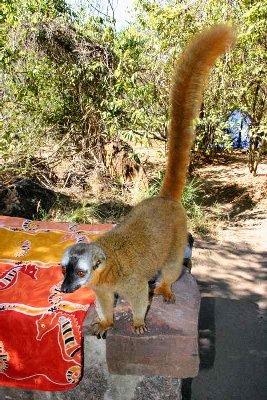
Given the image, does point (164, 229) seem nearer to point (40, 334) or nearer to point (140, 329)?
point (140, 329)

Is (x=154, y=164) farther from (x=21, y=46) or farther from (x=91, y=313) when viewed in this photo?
(x=91, y=313)

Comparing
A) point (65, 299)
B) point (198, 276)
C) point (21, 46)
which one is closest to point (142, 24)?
point (21, 46)

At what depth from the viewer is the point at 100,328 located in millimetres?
2725

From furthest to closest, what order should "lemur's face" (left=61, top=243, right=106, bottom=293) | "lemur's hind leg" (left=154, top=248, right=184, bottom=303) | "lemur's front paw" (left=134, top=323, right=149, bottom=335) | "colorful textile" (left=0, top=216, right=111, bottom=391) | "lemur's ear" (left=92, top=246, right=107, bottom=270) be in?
"lemur's hind leg" (left=154, top=248, right=184, bottom=303) → "colorful textile" (left=0, top=216, right=111, bottom=391) → "lemur's front paw" (left=134, top=323, right=149, bottom=335) → "lemur's ear" (left=92, top=246, right=107, bottom=270) → "lemur's face" (left=61, top=243, right=106, bottom=293)

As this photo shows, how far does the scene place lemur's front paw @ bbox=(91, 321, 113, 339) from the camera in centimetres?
271

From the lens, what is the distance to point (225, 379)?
374 centimetres

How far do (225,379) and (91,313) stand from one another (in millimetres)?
1746

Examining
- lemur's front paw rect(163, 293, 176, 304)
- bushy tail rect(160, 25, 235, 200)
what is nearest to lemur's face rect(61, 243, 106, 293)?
lemur's front paw rect(163, 293, 176, 304)

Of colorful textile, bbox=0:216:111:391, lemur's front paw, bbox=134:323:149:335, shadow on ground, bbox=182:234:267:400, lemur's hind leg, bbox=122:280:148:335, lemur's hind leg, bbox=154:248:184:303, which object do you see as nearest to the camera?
lemur's hind leg, bbox=122:280:148:335

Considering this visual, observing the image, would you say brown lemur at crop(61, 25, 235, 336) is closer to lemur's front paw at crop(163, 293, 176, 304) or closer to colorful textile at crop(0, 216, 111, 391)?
lemur's front paw at crop(163, 293, 176, 304)

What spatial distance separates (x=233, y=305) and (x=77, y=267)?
334cm

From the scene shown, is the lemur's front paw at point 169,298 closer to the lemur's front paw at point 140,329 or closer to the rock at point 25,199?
the lemur's front paw at point 140,329

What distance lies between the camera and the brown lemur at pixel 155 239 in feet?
7.83

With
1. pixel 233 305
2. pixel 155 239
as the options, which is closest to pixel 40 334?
pixel 155 239
